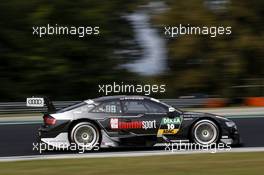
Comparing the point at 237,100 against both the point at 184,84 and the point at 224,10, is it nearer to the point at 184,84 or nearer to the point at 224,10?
the point at 184,84

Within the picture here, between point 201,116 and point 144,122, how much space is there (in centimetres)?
111

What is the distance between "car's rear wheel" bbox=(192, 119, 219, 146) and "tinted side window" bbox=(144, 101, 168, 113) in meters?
0.69

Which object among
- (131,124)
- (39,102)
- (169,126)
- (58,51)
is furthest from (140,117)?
(58,51)

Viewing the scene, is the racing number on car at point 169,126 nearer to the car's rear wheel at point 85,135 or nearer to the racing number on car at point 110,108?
the racing number on car at point 110,108

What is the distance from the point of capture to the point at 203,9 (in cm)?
2827

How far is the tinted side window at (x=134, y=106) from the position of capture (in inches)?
475

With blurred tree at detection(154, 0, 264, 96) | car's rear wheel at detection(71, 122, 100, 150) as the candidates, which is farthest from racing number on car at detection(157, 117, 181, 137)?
blurred tree at detection(154, 0, 264, 96)

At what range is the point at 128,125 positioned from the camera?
468 inches

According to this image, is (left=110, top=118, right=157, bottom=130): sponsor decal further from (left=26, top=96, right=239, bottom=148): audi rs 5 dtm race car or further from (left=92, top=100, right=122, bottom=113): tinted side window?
(left=92, top=100, right=122, bottom=113): tinted side window

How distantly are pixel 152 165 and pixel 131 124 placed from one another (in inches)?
98.1

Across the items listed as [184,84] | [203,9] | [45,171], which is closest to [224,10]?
[203,9]

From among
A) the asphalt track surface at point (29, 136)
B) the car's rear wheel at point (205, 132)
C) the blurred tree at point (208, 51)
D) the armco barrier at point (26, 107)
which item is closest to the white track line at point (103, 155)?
the asphalt track surface at point (29, 136)

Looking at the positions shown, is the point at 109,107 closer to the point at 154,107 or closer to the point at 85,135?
the point at 85,135

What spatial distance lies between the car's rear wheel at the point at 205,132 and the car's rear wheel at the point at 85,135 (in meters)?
1.89
